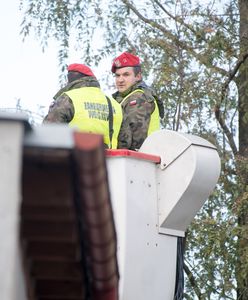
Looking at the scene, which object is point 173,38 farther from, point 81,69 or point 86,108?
point 86,108

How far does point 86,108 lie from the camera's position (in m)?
10.4

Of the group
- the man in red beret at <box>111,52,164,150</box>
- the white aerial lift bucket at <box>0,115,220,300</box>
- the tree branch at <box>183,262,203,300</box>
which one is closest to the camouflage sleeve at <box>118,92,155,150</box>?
the man in red beret at <box>111,52,164,150</box>

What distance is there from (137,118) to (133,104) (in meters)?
0.13

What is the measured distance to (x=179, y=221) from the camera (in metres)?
10.2

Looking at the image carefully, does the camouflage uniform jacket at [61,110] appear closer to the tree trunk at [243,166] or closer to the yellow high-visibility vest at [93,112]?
the yellow high-visibility vest at [93,112]

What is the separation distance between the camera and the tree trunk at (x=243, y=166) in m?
16.1

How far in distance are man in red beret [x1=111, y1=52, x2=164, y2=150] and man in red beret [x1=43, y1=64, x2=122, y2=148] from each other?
36 centimetres

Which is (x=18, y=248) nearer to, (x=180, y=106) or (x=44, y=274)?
(x=44, y=274)

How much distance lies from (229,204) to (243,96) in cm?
181

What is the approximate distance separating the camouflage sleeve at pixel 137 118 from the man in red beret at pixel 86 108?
16.3 inches

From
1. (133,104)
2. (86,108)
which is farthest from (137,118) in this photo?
(86,108)

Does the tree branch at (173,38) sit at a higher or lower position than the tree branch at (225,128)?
higher

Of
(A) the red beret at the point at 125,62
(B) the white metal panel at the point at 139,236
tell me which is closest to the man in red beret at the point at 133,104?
(A) the red beret at the point at 125,62

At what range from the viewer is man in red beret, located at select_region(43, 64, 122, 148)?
1032 centimetres
